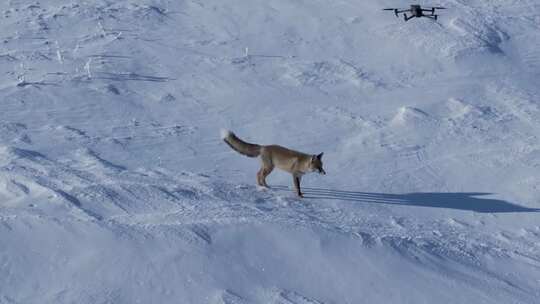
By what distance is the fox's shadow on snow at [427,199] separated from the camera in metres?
14.8

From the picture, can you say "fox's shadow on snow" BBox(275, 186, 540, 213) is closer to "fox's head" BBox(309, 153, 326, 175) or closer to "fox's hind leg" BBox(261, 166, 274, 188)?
"fox's hind leg" BBox(261, 166, 274, 188)

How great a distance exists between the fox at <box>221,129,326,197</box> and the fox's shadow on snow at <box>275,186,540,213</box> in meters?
0.46

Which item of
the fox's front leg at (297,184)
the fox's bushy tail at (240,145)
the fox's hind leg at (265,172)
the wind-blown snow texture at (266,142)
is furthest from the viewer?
the fox's bushy tail at (240,145)

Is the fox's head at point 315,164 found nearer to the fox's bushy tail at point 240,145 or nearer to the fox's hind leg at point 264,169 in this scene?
the fox's hind leg at point 264,169

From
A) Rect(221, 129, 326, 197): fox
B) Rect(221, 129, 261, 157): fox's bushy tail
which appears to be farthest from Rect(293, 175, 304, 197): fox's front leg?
Rect(221, 129, 261, 157): fox's bushy tail

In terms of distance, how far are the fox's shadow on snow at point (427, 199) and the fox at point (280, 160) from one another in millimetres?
464

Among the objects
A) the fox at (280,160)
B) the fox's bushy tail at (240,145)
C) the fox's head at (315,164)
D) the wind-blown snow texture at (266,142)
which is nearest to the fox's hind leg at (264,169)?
the fox at (280,160)

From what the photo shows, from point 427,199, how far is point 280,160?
303 cm

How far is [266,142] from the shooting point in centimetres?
1691

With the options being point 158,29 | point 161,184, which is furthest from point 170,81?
point 161,184

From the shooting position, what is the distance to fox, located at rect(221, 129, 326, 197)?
14.3 m

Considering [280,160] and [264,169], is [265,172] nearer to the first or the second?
[264,169]

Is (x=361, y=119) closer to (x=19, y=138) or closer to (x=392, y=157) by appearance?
(x=392, y=157)

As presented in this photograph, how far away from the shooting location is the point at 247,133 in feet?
56.5
